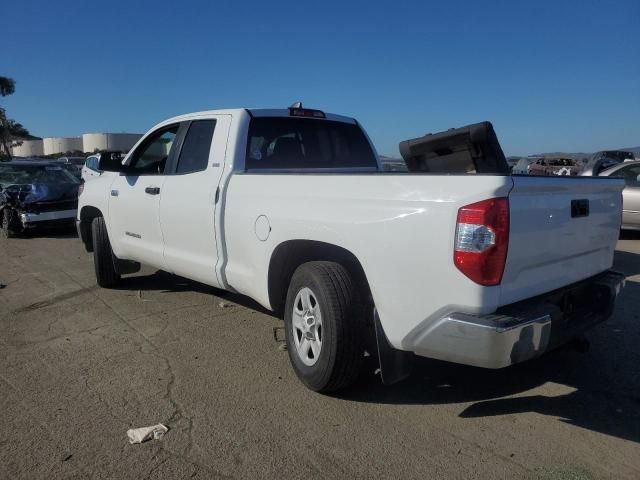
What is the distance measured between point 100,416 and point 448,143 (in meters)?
2.81

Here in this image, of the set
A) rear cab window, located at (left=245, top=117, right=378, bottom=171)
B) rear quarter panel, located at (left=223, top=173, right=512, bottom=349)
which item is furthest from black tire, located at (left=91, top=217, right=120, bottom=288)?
rear quarter panel, located at (left=223, top=173, right=512, bottom=349)

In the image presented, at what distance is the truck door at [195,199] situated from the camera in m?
4.21

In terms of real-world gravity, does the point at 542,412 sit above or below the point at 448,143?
below

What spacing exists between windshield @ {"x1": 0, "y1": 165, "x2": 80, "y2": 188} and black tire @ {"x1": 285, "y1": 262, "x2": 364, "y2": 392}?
990 cm

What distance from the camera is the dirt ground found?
2664 mm

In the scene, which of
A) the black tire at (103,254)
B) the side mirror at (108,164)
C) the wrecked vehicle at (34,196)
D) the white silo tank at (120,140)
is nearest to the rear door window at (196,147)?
the side mirror at (108,164)

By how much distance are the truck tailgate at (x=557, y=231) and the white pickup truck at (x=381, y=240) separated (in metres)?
0.01

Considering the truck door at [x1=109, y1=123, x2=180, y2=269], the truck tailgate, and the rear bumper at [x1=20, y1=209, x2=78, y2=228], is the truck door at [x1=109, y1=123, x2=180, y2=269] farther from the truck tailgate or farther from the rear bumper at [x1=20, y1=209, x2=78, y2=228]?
the rear bumper at [x1=20, y1=209, x2=78, y2=228]

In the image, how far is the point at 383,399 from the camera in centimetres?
339

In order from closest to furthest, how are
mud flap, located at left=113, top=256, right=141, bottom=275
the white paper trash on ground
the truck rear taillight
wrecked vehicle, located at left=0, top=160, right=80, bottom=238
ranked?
the truck rear taillight, the white paper trash on ground, mud flap, located at left=113, top=256, right=141, bottom=275, wrecked vehicle, located at left=0, top=160, right=80, bottom=238

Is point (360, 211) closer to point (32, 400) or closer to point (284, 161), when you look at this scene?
point (284, 161)

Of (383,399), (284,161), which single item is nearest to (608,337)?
(383,399)

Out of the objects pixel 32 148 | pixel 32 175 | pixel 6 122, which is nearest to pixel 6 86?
pixel 6 122

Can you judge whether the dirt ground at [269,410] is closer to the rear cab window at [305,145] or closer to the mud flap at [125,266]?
the mud flap at [125,266]
